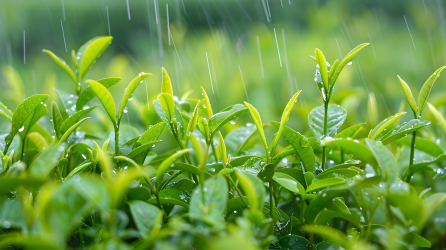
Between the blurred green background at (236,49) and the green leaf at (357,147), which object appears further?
the blurred green background at (236,49)

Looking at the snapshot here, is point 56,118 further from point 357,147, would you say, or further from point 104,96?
point 357,147

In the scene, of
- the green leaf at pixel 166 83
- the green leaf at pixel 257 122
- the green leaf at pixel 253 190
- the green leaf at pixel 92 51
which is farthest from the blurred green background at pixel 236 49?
the green leaf at pixel 253 190

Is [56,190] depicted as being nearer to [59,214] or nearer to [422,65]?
[59,214]

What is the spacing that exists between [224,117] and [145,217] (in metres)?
A: 0.28

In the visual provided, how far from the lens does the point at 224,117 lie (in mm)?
694

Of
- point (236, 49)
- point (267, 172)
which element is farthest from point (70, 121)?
point (236, 49)

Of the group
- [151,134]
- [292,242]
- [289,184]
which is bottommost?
[292,242]

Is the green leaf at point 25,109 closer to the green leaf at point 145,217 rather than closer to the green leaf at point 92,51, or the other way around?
the green leaf at point 92,51

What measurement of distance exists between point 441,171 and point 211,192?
52 centimetres

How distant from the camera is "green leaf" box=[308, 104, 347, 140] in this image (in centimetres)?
70

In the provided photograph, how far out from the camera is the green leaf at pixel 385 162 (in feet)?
1.70

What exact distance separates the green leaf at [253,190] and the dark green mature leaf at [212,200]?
3 cm

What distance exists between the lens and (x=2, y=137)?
83 cm

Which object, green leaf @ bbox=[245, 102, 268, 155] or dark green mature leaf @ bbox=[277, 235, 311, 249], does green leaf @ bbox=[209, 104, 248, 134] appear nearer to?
green leaf @ bbox=[245, 102, 268, 155]
